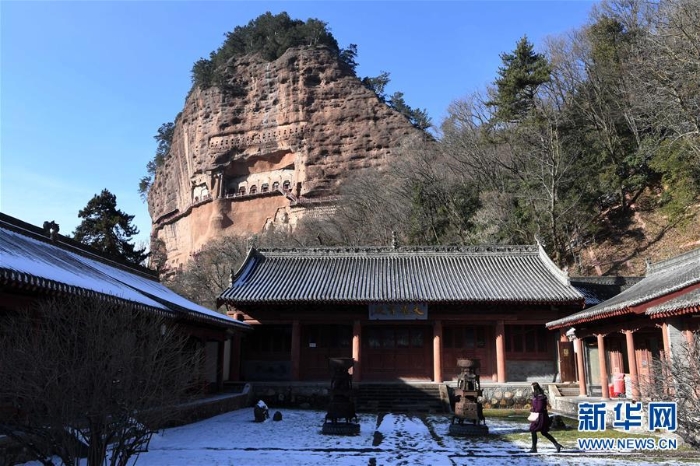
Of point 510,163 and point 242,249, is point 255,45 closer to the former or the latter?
point 242,249

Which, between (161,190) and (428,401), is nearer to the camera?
(428,401)

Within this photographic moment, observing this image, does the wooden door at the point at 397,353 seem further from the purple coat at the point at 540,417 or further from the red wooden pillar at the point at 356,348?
the purple coat at the point at 540,417

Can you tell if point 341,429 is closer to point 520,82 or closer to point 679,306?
point 679,306

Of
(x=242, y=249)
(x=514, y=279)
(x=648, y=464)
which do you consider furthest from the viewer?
(x=242, y=249)

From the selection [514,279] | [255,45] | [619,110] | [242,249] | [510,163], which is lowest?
[514,279]

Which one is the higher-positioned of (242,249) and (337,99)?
(337,99)

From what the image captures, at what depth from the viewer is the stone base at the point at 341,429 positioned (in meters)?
11.6

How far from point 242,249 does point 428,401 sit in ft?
69.7

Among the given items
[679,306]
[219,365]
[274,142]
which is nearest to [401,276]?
[219,365]

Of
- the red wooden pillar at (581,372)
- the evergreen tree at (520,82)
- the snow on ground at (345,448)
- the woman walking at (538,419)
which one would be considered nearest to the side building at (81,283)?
the snow on ground at (345,448)

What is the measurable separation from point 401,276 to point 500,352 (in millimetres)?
4486

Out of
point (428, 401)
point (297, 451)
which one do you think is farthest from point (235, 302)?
point (297, 451)

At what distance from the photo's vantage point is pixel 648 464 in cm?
811

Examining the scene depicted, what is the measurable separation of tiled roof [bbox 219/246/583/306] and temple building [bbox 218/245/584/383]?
0.04 meters
